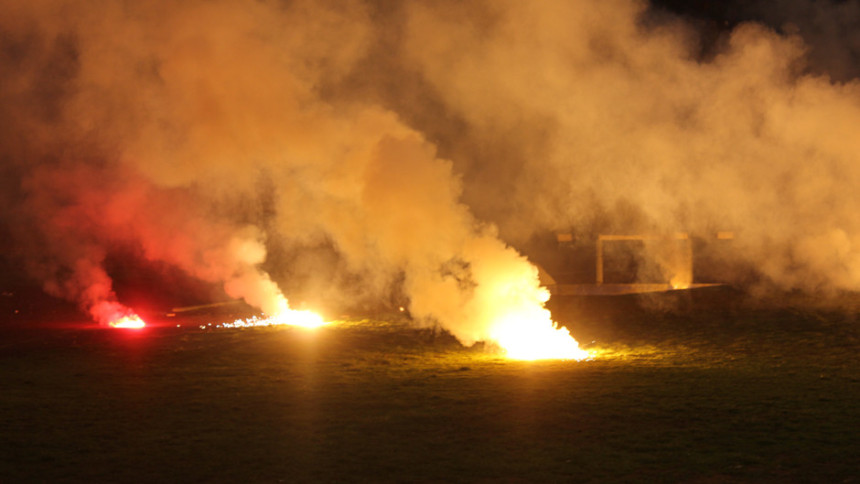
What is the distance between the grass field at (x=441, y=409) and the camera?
5891mm

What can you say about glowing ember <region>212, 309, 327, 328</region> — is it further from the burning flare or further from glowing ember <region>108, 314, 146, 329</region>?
glowing ember <region>108, 314, 146, 329</region>

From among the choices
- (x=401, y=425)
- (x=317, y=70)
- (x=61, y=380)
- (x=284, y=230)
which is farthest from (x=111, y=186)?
(x=401, y=425)

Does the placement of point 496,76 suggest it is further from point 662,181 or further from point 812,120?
point 812,120

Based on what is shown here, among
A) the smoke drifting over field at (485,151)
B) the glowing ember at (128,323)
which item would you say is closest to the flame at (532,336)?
the smoke drifting over field at (485,151)

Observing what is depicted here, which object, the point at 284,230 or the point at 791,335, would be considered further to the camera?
the point at 284,230

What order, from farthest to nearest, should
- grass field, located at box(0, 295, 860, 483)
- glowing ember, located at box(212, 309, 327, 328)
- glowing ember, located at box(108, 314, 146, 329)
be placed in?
glowing ember, located at box(108, 314, 146, 329) < glowing ember, located at box(212, 309, 327, 328) < grass field, located at box(0, 295, 860, 483)

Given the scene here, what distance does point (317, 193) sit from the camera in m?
16.6

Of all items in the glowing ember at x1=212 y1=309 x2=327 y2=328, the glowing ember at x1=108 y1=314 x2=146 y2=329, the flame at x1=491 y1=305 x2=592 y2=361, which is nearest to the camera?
the flame at x1=491 y1=305 x2=592 y2=361

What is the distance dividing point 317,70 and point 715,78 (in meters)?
6.41

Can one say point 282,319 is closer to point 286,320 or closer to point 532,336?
point 286,320

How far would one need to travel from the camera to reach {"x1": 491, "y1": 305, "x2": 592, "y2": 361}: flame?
11977mm

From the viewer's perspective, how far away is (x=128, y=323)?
17.6 meters

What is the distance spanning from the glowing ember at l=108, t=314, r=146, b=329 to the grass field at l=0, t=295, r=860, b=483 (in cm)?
334

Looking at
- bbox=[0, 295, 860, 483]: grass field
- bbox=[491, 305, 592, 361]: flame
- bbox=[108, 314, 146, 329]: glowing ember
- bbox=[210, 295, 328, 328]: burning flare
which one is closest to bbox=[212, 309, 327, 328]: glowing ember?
bbox=[210, 295, 328, 328]: burning flare
